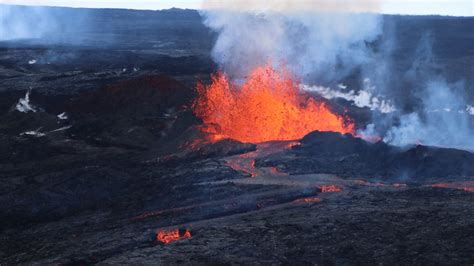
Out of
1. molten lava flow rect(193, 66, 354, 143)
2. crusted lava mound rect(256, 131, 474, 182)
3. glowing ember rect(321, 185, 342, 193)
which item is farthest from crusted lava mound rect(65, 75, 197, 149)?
glowing ember rect(321, 185, 342, 193)

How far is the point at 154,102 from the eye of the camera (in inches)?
1188

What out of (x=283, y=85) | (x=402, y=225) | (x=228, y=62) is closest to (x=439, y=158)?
(x=402, y=225)

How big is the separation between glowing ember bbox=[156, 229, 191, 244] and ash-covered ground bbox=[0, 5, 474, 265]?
18cm

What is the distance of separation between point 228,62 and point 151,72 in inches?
411

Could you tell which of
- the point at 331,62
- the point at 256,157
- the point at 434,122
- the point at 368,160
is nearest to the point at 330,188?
the point at 368,160

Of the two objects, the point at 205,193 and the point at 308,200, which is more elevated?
the point at 205,193

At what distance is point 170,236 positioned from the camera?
11.4 meters

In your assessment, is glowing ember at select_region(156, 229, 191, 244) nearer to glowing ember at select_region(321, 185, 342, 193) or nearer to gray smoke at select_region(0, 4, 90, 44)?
glowing ember at select_region(321, 185, 342, 193)

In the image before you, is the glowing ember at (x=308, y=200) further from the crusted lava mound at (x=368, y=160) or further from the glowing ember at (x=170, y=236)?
the glowing ember at (x=170, y=236)

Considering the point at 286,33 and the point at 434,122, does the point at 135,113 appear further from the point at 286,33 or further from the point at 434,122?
the point at 434,122

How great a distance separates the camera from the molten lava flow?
73.2ft

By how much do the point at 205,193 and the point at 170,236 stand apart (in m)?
3.50

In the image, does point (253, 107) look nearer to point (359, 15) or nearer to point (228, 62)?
point (359, 15)

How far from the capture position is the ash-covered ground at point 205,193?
1038 centimetres
